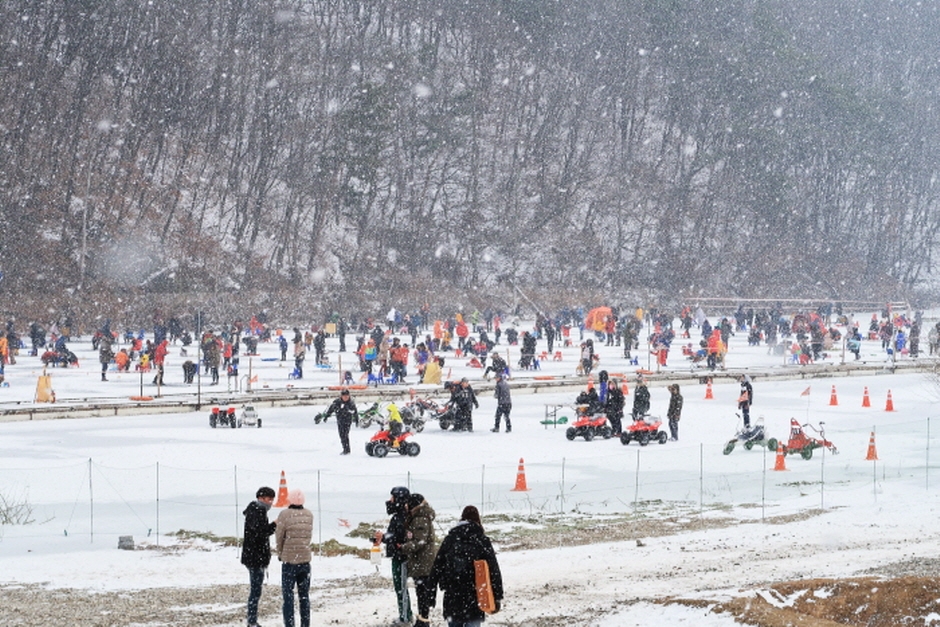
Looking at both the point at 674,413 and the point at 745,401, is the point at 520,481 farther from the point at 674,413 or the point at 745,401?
the point at 745,401

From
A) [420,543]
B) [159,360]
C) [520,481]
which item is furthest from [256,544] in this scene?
[159,360]

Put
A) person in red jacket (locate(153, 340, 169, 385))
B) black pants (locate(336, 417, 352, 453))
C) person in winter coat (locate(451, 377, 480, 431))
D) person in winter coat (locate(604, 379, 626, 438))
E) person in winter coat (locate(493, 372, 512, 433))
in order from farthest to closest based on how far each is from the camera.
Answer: person in red jacket (locate(153, 340, 169, 385)), person in winter coat (locate(451, 377, 480, 431)), person in winter coat (locate(493, 372, 512, 433)), person in winter coat (locate(604, 379, 626, 438)), black pants (locate(336, 417, 352, 453))

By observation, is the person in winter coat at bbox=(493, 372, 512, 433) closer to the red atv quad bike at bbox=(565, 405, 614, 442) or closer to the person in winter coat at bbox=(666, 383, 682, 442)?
the red atv quad bike at bbox=(565, 405, 614, 442)

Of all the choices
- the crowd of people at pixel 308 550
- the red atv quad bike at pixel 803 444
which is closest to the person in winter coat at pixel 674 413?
the red atv quad bike at pixel 803 444

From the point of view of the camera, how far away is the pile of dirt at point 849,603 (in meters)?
10.3

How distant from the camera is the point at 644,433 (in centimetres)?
2655

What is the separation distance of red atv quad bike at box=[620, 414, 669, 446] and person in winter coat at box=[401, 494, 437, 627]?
51.9ft

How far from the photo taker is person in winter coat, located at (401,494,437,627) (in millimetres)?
11000

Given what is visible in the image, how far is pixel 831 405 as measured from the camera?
35.2 meters

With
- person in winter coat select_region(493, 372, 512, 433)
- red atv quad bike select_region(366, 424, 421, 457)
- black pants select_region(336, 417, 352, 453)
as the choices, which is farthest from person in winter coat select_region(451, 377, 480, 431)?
black pants select_region(336, 417, 352, 453)

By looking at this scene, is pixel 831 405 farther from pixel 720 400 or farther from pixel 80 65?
pixel 80 65

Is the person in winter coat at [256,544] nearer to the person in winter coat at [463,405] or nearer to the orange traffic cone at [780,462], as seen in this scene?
the orange traffic cone at [780,462]

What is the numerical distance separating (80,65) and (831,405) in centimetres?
5408

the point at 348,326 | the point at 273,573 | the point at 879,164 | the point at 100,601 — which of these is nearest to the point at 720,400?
the point at 273,573
